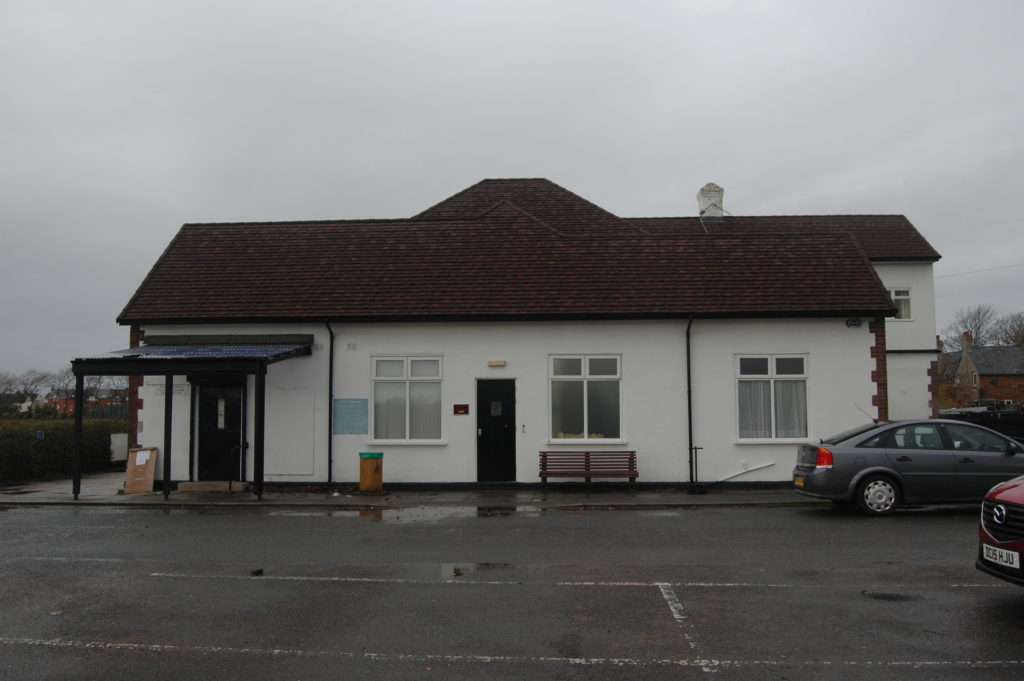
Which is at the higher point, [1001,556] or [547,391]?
[547,391]

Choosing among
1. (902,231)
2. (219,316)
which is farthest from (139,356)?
(902,231)

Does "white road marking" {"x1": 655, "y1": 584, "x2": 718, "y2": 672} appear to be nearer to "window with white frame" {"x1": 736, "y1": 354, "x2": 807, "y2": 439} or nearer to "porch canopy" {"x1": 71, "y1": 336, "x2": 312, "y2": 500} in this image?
"window with white frame" {"x1": 736, "y1": 354, "x2": 807, "y2": 439}

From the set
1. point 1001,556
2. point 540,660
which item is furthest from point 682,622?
point 1001,556

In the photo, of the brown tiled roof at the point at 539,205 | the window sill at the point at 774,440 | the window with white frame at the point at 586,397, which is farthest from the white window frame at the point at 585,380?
the brown tiled roof at the point at 539,205

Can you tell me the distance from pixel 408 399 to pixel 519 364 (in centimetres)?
245

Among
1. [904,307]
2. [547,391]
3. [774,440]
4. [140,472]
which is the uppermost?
[904,307]

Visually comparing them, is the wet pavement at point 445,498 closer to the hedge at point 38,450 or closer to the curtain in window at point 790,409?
the curtain in window at point 790,409

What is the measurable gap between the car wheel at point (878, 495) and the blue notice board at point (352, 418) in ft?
31.2

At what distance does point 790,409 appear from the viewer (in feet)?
54.0

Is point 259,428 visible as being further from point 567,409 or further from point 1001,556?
point 1001,556

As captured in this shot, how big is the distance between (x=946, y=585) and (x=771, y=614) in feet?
7.46

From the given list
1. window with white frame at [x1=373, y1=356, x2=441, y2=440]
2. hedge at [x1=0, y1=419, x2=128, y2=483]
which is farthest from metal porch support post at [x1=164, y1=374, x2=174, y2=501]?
hedge at [x1=0, y1=419, x2=128, y2=483]

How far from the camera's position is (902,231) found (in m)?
31.4

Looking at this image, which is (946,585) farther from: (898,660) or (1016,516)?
(898,660)
